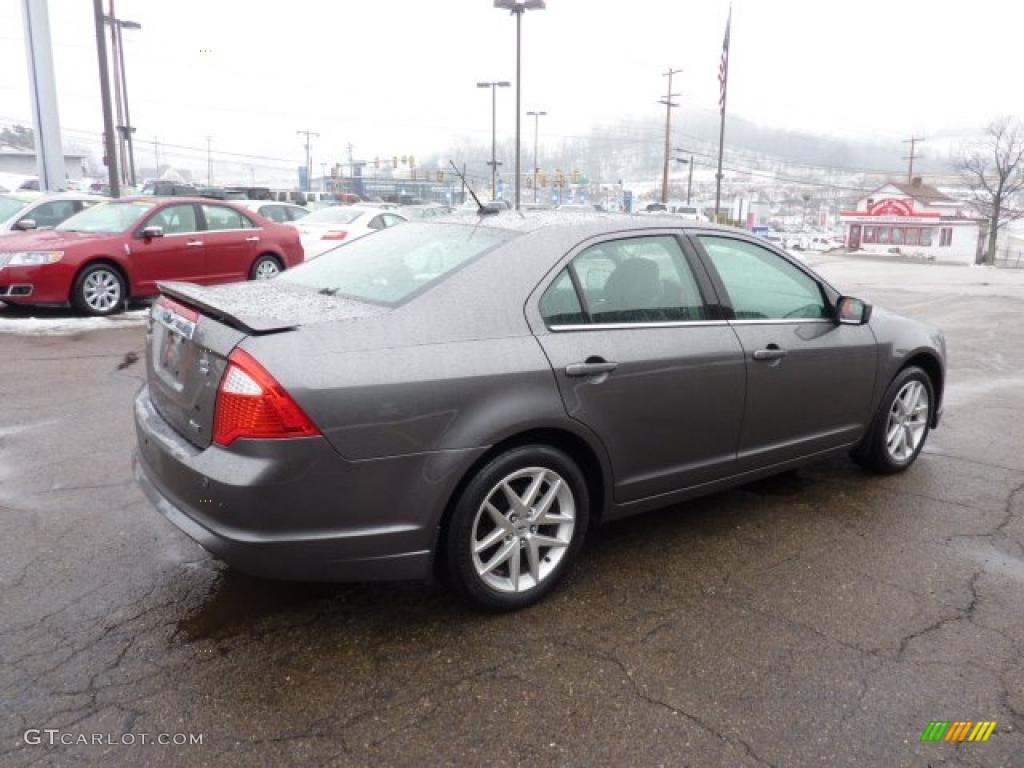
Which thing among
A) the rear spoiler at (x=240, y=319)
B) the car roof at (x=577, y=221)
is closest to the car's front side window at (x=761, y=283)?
the car roof at (x=577, y=221)

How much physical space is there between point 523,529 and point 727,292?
1.57m

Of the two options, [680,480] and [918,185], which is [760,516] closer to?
[680,480]

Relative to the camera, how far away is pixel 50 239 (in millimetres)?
9594

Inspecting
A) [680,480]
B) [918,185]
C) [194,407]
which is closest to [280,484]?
[194,407]

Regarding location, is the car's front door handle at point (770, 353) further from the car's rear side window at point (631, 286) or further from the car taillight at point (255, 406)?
the car taillight at point (255, 406)

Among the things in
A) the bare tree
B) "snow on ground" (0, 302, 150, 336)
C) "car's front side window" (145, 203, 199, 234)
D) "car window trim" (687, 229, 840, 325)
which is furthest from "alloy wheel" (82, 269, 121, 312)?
the bare tree

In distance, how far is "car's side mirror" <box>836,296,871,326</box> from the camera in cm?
421

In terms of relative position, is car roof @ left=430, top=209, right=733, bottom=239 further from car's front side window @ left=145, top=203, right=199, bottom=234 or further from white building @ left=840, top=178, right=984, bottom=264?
white building @ left=840, top=178, right=984, bottom=264

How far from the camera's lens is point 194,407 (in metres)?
2.86

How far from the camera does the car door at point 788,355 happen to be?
3830mm

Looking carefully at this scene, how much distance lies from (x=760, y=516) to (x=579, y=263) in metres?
1.77

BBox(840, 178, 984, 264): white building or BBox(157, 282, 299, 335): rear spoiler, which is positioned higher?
BBox(157, 282, 299, 335): rear spoiler

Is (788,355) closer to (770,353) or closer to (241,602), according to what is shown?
(770,353)

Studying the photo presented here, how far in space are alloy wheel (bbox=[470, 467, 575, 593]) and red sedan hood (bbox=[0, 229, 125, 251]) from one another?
843 centimetres
